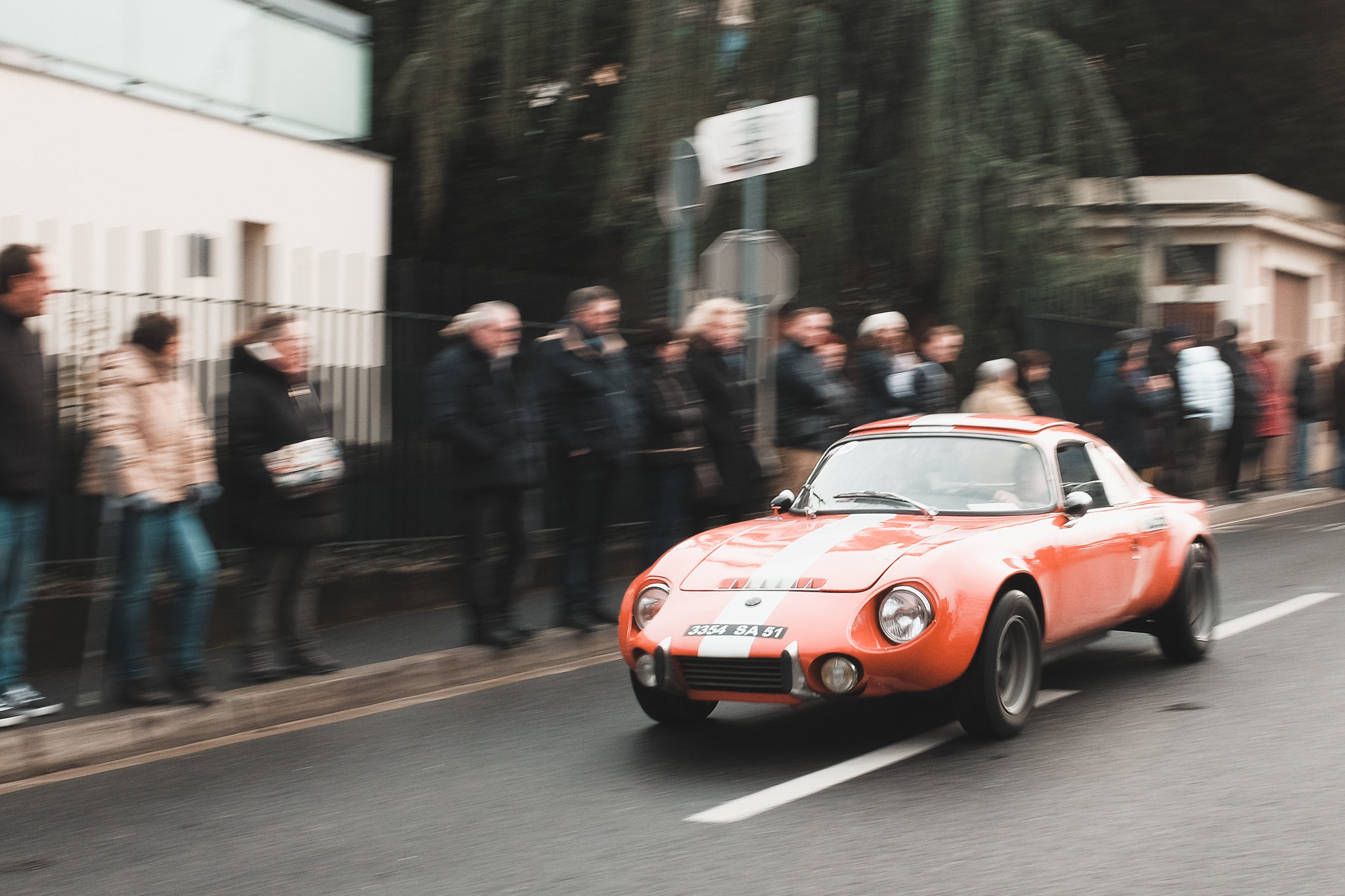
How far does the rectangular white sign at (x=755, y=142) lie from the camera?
10264 millimetres

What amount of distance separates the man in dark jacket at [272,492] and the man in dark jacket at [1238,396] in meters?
13.5

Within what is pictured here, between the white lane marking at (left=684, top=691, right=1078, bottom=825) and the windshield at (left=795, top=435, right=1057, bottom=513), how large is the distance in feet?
3.57

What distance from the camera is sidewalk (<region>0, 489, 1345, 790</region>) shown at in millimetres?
6484

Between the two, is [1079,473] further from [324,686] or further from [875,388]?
[875,388]

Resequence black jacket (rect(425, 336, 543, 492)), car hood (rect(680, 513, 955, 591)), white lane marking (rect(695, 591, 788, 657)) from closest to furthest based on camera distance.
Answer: white lane marking (rect(695, 591, 788, 657)) < car hood (rect(680, 513, 955, 591)) < black jacket (rect(425, 336, 543, 492))

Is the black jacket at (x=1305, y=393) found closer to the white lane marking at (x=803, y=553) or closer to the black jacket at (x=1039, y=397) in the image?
the black jacket at (x=1039, y=397)

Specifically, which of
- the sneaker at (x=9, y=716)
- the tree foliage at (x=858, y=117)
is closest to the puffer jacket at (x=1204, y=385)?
the tree foliage at (x=858, y=117)

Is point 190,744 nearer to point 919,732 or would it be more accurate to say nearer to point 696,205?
point 919,732

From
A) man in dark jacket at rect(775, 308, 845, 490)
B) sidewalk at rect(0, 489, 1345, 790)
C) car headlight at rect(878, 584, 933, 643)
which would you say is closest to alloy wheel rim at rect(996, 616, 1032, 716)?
car headlight at rect(878, 584, 933, 643)

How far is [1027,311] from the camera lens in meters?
15.6

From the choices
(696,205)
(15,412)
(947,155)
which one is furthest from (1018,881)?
(947,155)

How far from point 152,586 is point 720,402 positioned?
3.99 metres

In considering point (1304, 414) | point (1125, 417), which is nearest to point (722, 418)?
point (1125, 417)

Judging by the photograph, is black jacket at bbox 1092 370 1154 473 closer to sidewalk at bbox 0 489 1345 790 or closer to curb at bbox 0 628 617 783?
sidewalk at bbox 0 489 1345 790
